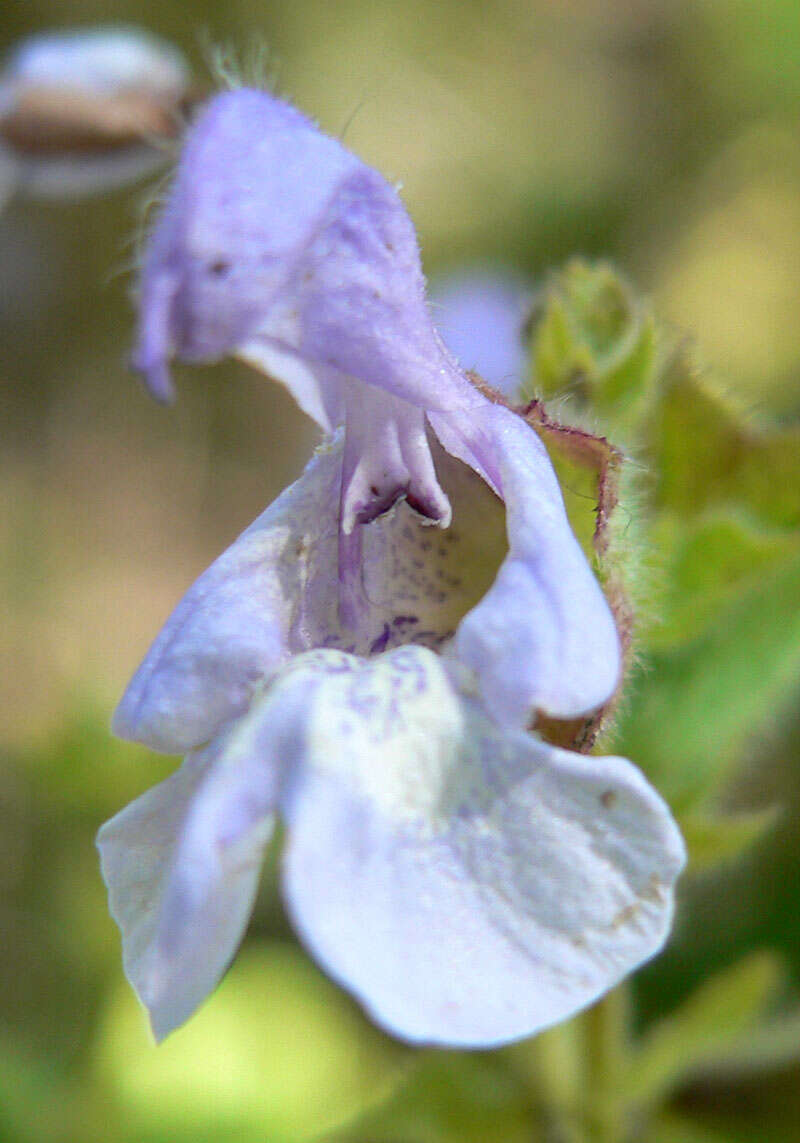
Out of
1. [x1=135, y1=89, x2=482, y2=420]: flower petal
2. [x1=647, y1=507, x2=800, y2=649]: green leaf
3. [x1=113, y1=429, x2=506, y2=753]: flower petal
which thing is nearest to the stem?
[x1=647, y1=507, x2=800, y2=649]: green leaf

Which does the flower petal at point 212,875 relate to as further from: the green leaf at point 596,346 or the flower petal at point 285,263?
the green leaf at point 596,346

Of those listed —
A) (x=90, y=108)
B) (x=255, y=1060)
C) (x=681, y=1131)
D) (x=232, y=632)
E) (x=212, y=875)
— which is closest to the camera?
(x=212, y=875)

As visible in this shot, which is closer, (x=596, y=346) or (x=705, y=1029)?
(x=596, y=346)

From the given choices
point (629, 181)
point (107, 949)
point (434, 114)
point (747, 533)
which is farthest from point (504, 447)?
point (434, 114)

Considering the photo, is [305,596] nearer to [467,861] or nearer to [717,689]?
[467,861]

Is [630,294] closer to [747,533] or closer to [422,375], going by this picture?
[747,533]

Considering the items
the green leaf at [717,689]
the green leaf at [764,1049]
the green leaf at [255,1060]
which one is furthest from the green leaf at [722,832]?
the green leaf at [255,1060]

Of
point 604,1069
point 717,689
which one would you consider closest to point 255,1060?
point 604,1069
